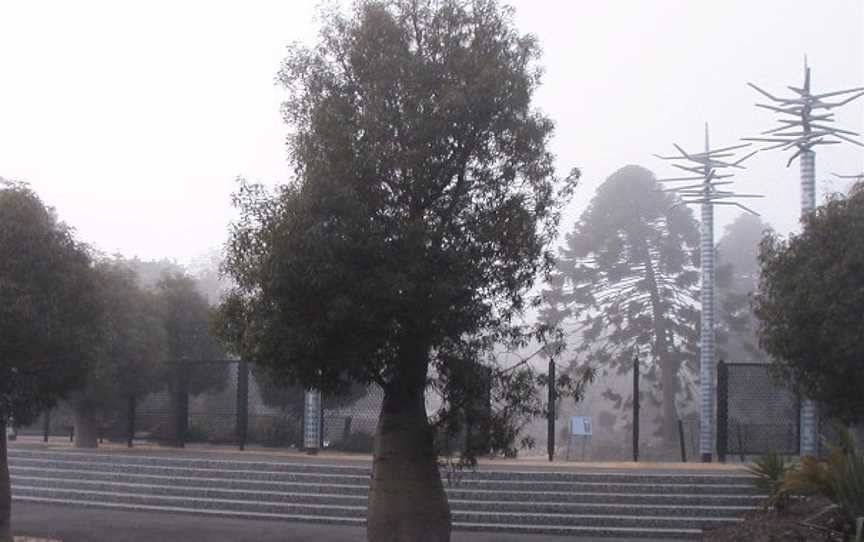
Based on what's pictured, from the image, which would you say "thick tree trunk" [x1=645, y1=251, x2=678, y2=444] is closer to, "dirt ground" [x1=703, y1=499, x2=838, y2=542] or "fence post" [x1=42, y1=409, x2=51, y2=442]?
"fence post" [x1=42, y1=409, x2=51, y2=442]

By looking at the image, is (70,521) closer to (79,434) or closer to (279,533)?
(279,533)

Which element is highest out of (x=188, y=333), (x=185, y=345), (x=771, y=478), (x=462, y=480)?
(x=188, y=333)

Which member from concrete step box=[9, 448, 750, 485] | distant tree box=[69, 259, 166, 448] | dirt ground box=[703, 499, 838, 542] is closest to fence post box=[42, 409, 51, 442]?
distant tree box=[69, 259, 166, 448]

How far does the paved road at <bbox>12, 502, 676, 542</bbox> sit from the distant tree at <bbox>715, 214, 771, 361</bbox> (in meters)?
24.8

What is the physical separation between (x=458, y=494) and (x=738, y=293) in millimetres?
44225

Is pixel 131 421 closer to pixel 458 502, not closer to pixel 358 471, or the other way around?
pixel 358 471

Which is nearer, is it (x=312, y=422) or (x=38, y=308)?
(x=38, y=308)

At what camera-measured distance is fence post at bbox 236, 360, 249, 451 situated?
84.8 ft

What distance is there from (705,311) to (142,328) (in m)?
12.6

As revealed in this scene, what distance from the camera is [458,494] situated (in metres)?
17.7

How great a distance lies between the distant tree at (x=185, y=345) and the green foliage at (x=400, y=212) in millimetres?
15013

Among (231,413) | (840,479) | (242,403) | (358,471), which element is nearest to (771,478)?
(840,479)

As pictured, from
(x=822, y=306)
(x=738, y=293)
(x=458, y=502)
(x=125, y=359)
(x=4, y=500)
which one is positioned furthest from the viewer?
(x=738, y=293)

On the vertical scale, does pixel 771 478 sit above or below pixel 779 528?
above
